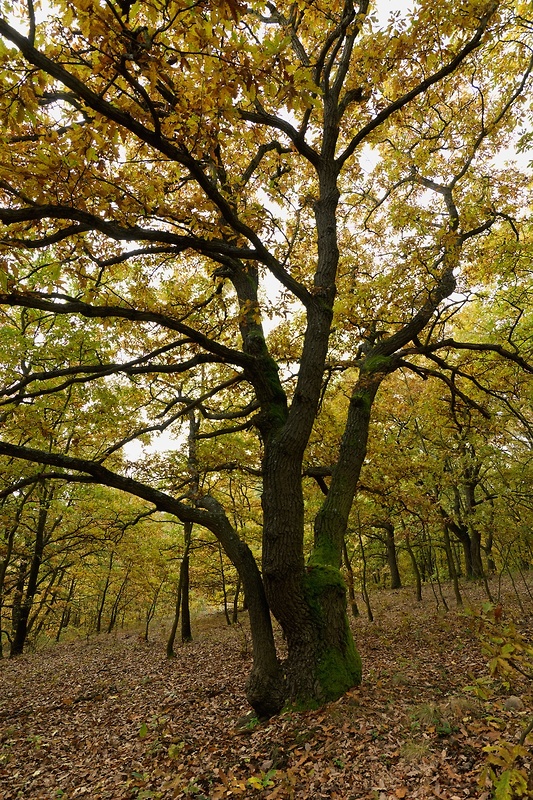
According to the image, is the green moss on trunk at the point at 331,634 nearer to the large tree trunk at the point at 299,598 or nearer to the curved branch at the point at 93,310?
the large tree trunk at the point at 299,598

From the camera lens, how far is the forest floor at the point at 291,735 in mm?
3627

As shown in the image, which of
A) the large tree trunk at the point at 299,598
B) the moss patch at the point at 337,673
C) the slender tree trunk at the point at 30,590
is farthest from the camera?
the slender tree trunk at the point at 30,590

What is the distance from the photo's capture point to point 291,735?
4543 mm

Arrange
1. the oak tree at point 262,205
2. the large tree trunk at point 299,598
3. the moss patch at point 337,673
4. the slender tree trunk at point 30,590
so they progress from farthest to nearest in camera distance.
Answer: the slender tree trunk at point 30,590, the large tree trunk at point 299,598, the moss patch at point 337,673, the oak tree at point 262,205

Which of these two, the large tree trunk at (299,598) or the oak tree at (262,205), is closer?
the oak tree at (262,205)

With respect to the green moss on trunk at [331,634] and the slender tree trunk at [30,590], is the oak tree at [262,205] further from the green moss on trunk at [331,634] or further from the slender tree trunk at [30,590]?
the slender tree trunk at [30,590]

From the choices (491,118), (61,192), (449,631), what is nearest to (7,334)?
(61,192)

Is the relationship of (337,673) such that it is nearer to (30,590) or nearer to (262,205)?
(262,205)

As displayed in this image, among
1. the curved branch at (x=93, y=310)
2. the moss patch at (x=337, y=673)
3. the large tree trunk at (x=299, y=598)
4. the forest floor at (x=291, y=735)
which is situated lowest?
the forest floor at (x=291, y=735)

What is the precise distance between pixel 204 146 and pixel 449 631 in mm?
9689

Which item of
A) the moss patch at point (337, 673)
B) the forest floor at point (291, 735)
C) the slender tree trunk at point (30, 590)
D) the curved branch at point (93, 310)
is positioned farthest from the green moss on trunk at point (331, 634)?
the slender tree trunk at point (30, 590)

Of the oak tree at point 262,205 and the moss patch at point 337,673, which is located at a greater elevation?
the oak tree at point 262,205

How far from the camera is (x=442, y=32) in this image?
17.0 ft

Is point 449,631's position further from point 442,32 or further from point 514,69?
point 514,69
